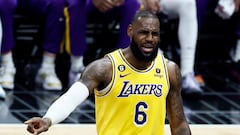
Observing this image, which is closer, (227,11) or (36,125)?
(36,125)

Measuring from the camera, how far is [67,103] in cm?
407

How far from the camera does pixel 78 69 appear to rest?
21.1 ft

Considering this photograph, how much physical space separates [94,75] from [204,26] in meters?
3.41

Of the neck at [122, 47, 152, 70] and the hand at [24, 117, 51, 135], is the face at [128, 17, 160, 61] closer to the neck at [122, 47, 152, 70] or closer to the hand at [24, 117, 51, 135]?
the neck at [122, 47, 152, 70]

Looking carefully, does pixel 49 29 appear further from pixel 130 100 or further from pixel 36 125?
pixel 36 125

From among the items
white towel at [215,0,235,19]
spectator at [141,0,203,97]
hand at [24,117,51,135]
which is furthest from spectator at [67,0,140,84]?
hand at [24,117,51,135]

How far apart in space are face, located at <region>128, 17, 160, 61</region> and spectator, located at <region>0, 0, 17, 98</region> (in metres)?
2.11

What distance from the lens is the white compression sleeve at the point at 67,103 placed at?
157 inches

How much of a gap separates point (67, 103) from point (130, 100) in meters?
0.33

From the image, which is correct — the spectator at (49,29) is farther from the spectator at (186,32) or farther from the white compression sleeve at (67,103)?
the white compression sleeve at (67,103)

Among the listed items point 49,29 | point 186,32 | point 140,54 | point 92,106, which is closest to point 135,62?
point 140,54

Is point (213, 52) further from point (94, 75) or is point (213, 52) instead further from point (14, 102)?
point (94, 75)

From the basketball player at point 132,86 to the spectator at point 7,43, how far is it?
199 cm

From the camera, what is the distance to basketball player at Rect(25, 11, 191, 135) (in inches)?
163
